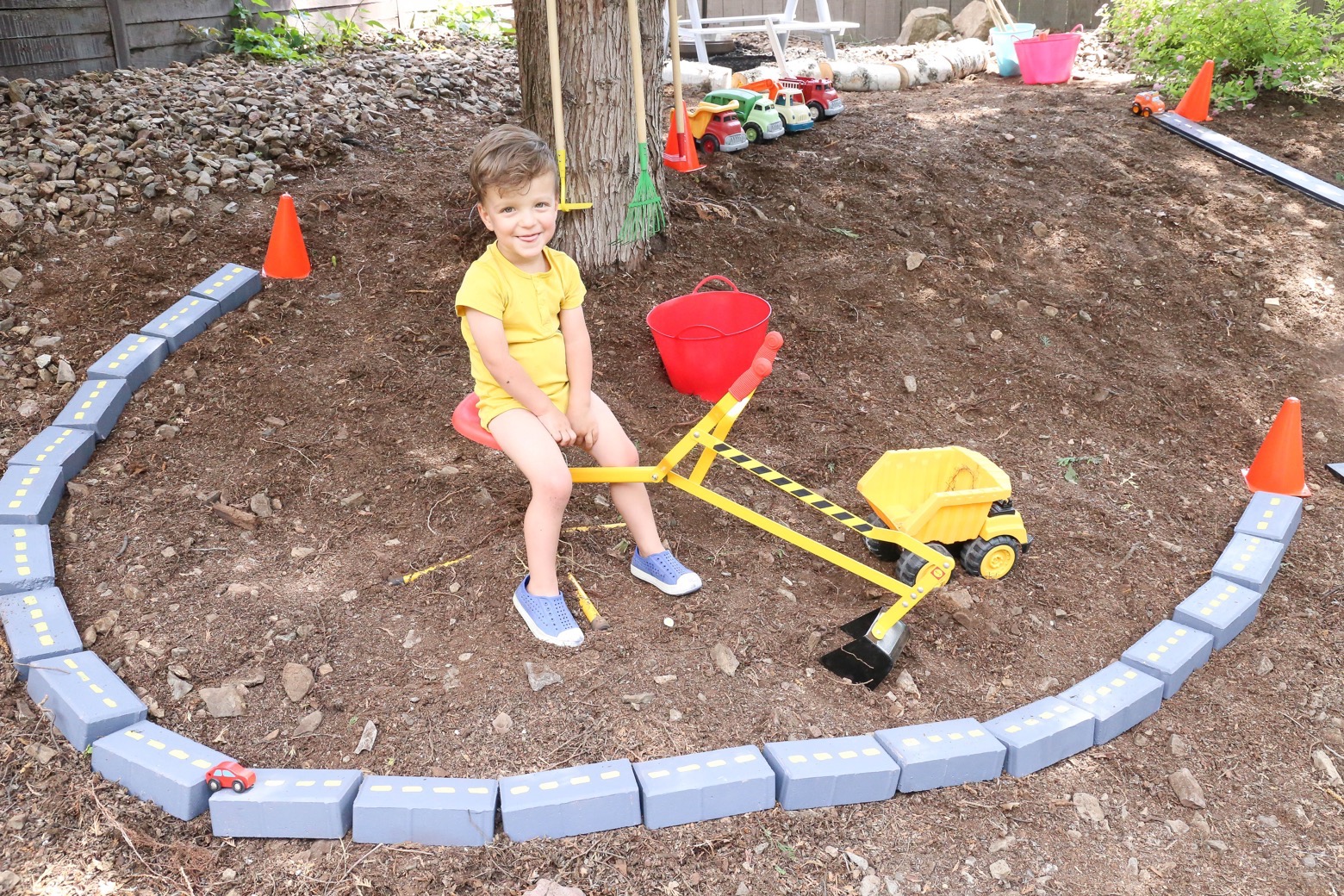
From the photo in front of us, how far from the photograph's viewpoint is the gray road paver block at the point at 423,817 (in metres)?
2.11

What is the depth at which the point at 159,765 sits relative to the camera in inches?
86.0

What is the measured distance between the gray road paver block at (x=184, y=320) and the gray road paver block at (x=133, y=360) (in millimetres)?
32

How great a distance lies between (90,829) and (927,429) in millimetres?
2801

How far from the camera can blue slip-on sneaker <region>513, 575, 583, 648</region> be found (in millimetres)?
2615

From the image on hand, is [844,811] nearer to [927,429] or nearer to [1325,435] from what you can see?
[927,429]

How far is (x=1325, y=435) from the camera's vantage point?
12.3 feet

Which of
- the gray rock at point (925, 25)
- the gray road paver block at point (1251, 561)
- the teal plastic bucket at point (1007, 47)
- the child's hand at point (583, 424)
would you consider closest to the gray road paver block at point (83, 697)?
the child's hand at point (583, 424)

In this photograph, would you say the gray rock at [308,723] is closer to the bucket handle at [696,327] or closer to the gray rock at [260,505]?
the gray rock at [260,505]

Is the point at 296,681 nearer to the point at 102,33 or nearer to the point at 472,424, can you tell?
the point at 472,424

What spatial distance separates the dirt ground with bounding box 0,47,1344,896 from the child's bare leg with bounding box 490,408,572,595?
0.87 feet

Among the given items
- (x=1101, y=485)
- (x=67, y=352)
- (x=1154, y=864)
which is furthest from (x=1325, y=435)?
(x=67, y=352)

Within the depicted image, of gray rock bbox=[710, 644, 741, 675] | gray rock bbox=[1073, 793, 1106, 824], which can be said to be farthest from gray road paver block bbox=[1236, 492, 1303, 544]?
gray rock bbox=[710, 644, 741, 675]

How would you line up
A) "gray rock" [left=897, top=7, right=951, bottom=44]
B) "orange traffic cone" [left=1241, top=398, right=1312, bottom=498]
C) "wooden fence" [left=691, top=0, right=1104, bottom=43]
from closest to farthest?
"orange traffic cone" [left=1241, top=398, right=1312, bottom=498] → "wooden fence" [left=691, top=0, right=1104, bottom=43] → "gray rock" [left=897, top=7, right=951, bottom=44]

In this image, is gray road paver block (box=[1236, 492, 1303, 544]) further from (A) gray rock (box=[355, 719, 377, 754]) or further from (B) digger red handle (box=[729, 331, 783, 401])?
(A) gray rock (box=[355, 719, 377, 754])
